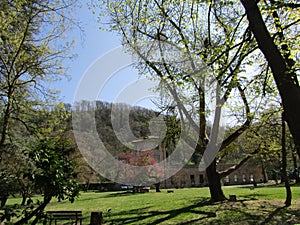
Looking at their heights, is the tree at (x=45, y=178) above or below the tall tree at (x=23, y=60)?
below

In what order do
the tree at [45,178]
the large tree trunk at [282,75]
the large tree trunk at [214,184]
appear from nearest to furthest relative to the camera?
the tree at [45,178] < the large tree trunk at [282,75] < the large tree trunk at [214,184]

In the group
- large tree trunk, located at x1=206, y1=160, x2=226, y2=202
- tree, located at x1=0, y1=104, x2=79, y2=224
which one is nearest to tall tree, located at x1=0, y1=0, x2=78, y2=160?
tree, located at x1=0, y1=104, x2=79, y2=224

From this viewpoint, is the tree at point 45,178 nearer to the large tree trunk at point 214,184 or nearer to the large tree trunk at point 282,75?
the large tree trunk at point 282,75

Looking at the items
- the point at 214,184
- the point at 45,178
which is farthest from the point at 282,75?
the point at 214,184

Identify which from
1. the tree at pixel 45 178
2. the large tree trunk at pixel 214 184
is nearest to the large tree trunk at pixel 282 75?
the tree at pixel 45 178

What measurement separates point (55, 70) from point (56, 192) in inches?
258

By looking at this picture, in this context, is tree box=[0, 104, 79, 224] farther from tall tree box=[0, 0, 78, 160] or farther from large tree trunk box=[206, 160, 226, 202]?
large tree trunk box=[206, 160, 226, 202]

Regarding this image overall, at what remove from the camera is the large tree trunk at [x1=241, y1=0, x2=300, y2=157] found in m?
3.82

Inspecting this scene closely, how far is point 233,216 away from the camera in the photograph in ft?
33.2

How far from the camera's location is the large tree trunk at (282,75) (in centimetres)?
382

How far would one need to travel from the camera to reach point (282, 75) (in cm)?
393

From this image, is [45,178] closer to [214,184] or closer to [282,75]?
[282,75]

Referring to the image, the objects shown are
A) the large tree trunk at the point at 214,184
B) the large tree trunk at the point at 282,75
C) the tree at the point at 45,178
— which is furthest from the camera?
the large tree trunk at the point at 214,184

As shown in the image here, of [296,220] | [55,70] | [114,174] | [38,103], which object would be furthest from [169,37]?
[114,174]
